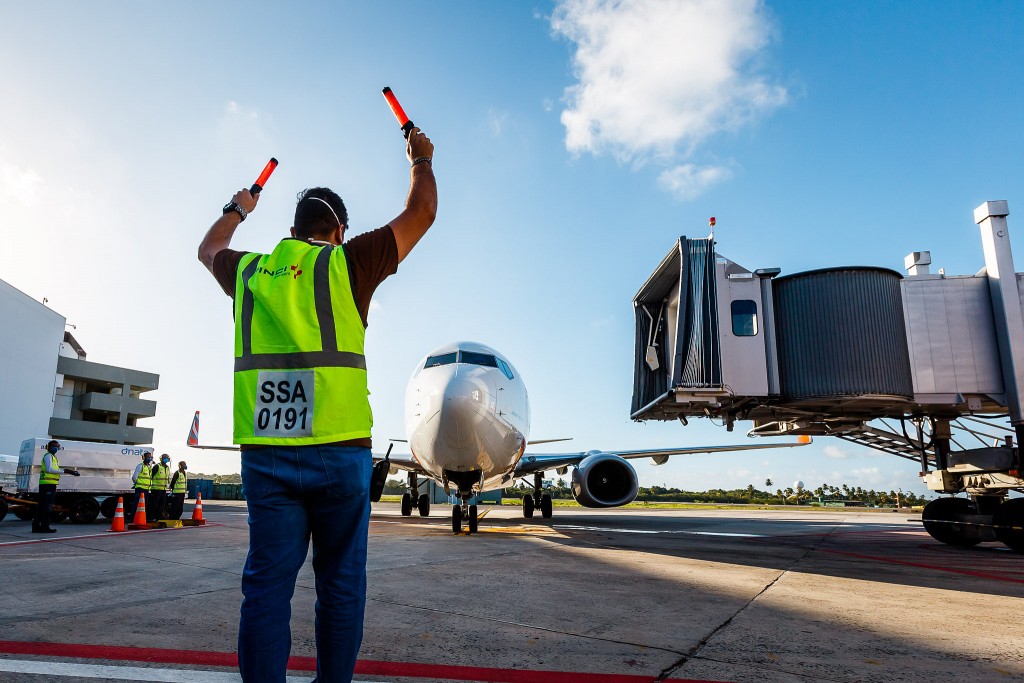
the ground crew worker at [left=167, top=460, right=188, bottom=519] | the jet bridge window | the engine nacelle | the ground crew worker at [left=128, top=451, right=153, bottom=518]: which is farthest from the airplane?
the ground crew worker at [left=167, top=460, right=188, bottom=519]

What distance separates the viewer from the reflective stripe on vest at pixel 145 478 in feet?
43.3

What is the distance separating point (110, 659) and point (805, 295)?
9265 mm

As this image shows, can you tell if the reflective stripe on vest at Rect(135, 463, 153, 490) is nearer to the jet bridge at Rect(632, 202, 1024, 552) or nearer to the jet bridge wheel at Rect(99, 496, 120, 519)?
the jet bridge wheel at Rect(99, 496, 120, 519)

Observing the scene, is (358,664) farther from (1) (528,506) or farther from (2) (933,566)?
(1) (528,506)

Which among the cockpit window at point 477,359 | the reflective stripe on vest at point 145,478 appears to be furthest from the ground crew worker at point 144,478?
the cockpit window at point 477,359

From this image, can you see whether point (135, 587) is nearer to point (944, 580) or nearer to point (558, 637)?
point (558, 637)

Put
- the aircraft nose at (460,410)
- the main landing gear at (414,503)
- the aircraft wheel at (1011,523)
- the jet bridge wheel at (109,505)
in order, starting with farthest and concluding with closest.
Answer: the main landing gear at (414,503) → the jet bridge wheel at (109,505) → the aircraft nose at (460,410) → the aircraft wheel at (1011,523)

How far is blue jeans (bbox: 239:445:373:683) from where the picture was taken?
1.69 metres

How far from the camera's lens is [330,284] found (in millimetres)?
1890

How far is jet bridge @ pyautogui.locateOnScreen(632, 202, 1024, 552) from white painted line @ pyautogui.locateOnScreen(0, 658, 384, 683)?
23.6 ft

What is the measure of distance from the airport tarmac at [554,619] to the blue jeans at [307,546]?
0.82 metres

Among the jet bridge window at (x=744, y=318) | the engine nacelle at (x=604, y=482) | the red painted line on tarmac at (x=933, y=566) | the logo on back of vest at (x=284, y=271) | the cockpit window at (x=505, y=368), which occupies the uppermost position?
the jet bridge window at (x=744, y=318)

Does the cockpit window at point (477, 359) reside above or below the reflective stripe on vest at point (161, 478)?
above

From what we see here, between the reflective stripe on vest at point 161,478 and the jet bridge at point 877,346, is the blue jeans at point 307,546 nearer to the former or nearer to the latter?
the jet bridge at point 877,346
